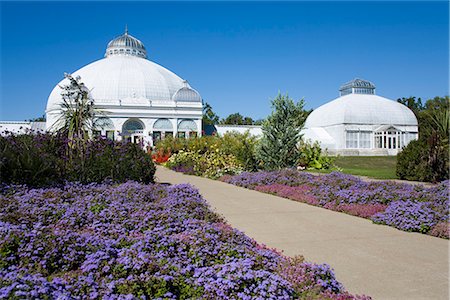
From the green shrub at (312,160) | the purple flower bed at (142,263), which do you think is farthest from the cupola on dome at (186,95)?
the purple flower bed at (142,263)

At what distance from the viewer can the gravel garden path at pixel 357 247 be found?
4.09 m

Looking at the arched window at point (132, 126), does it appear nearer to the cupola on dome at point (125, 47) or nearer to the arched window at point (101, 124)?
the arched window at point (101, 124)

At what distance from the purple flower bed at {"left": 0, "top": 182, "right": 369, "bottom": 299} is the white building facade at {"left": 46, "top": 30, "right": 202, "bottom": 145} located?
150 feet

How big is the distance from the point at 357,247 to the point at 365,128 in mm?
48937

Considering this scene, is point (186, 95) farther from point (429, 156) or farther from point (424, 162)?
point (429, 156)

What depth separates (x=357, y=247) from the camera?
5.53m

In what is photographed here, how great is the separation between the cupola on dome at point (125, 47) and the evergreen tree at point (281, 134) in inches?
2274

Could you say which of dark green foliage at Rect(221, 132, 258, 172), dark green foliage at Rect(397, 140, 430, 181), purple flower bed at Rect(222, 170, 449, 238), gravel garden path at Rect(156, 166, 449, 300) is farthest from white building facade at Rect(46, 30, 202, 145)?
gravel garden path at Rect(156, 166, 449, 300)

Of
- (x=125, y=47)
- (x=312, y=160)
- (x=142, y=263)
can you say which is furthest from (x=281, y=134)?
(x=125, y=47)

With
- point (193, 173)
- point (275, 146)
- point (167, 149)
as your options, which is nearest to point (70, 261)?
point (275, 146)

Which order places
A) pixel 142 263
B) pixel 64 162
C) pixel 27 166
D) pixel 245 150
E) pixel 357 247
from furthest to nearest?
1. pixel 245 150
2. pixel 64 162
3. pixel 27 166
4. pixel 357 247
5. pixel 142 263

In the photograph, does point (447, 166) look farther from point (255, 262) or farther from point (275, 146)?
point (255, 262)

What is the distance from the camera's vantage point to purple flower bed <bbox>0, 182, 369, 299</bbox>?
3229 mm

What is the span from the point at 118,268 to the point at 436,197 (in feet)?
23.4
